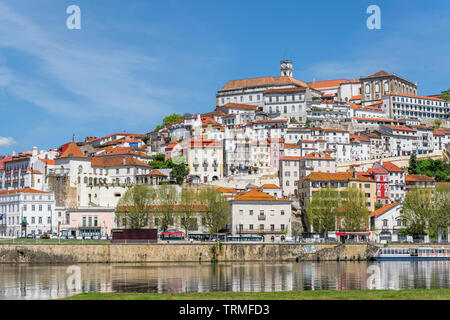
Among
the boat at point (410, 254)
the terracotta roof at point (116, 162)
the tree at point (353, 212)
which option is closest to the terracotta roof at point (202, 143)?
the terracotta roof at point (116, 162)

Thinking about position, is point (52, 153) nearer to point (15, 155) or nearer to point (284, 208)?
point (15, 155)

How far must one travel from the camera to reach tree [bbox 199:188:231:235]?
8519 cm

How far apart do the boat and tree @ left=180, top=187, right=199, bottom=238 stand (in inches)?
1007

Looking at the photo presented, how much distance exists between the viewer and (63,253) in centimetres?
7075

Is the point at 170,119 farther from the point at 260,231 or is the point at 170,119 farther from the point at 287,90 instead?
the point at 260,231

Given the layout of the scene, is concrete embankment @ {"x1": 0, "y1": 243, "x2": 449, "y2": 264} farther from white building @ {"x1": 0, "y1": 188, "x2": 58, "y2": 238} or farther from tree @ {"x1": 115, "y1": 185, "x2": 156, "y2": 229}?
white building @ {"x1": 0, "y1": 188, "x2": 58, "y2": 238}

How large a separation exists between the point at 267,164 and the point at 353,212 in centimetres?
4228

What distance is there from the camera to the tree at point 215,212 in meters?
85.2

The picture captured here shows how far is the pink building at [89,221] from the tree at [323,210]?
101 feet

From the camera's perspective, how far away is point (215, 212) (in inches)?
3371

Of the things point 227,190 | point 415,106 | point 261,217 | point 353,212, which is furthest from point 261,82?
point 353,212

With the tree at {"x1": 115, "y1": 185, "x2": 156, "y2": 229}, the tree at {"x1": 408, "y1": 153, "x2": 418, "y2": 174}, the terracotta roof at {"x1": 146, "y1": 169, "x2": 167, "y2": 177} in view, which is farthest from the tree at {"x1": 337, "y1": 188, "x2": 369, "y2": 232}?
the tree at {"x1": 408, "y1": 153, "x2": 418, "y2": 174}

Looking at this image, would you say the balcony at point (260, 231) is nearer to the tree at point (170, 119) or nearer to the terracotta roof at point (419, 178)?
the terracotta roof at point (419, 178)
